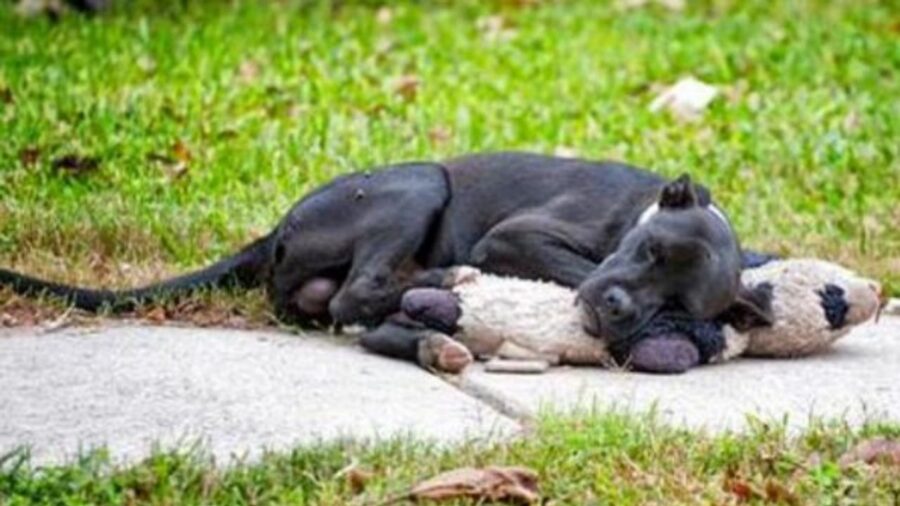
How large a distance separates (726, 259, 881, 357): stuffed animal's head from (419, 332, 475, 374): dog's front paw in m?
0.84

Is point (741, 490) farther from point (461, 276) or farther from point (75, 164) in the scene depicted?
point (75, 164)

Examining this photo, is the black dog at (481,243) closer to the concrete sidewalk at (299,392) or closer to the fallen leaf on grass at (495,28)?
the concrete sidewalk at (299,392)

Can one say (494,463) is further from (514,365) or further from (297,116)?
(297,116)

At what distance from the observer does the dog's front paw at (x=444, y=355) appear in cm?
618

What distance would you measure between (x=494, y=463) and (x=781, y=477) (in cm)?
69

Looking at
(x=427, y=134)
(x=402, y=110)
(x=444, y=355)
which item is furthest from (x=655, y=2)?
(x=444, y=355)

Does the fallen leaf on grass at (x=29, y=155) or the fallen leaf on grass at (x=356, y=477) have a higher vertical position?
the fallen leaf on grass at (x=356, y=477)

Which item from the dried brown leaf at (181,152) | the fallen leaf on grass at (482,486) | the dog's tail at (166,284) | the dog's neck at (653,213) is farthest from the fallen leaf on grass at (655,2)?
the fallen leaf on grass at (482,486)

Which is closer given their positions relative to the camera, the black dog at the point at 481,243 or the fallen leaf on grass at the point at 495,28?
the black dog at the point at 481,243

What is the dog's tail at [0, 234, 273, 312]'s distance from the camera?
268 inches

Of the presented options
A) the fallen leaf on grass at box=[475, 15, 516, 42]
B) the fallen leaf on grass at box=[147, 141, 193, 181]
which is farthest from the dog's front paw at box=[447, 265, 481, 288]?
the fallen leaf on grass at box=[475, 15, 516, 42]

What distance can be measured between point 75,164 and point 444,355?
316cm

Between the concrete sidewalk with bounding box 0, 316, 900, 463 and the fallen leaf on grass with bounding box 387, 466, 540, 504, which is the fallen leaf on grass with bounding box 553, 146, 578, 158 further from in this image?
the fallen leaf on grass with bounding box 387, 466, 540, 504

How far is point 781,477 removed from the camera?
5.23 m
